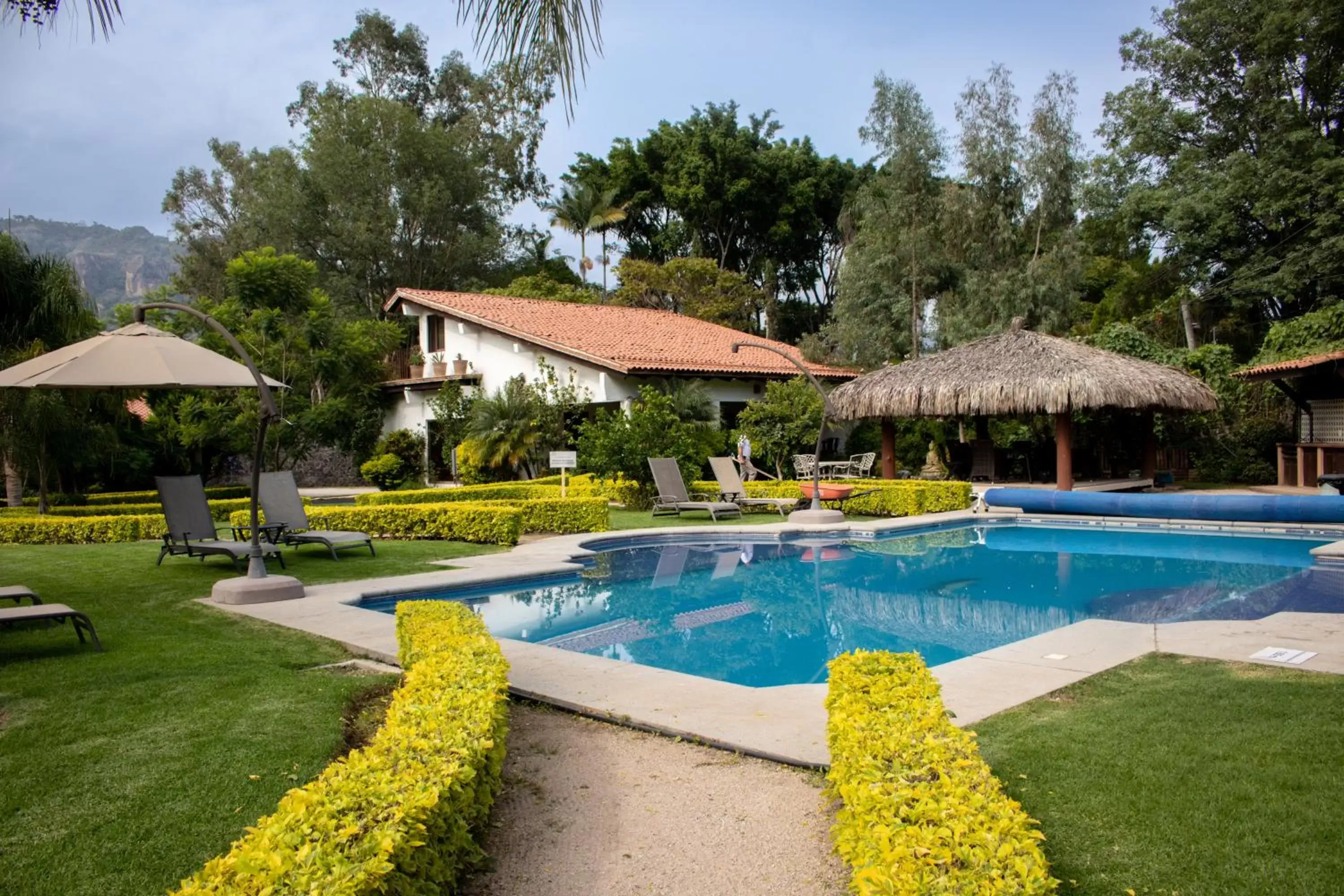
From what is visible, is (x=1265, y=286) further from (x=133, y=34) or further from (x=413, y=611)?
(x=133, y=34)

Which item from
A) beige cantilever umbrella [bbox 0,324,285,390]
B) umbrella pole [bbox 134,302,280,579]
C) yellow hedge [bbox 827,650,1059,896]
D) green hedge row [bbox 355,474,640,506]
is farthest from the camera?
green hedge row [bbox 355,474,640,506]

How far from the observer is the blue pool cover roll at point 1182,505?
14734 mm

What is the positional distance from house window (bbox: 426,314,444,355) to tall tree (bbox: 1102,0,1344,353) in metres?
21.0

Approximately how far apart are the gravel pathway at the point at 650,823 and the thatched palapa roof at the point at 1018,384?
1627cm

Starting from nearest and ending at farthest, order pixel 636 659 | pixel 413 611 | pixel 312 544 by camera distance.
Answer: pixel 413 611 < pixel 636 659 < pixel 312 544

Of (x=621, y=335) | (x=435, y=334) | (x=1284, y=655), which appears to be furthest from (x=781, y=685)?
(x=435, y=334)

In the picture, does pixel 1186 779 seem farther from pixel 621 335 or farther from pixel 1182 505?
pixel 621 335

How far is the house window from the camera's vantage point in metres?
26.9

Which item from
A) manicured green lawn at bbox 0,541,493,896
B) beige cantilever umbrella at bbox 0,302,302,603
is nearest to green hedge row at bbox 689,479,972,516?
beige cantilever umbrella at bbox 0,302,302,603

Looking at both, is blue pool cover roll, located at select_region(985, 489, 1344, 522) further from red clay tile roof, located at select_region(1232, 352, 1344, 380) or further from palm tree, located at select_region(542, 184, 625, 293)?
palm tree, located at select_region(542, 184, 625, 293)

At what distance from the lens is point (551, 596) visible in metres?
10.3

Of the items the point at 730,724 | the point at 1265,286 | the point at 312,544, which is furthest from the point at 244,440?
the point at 1265,286

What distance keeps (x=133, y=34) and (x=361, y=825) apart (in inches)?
118

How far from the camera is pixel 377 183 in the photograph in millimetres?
35312
